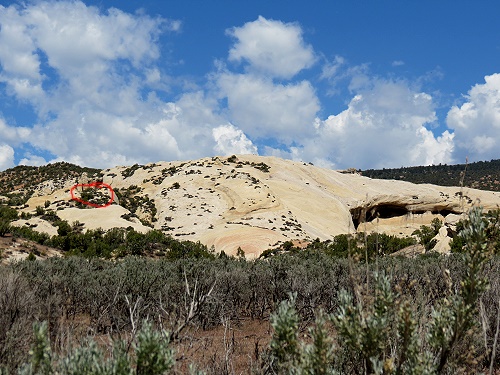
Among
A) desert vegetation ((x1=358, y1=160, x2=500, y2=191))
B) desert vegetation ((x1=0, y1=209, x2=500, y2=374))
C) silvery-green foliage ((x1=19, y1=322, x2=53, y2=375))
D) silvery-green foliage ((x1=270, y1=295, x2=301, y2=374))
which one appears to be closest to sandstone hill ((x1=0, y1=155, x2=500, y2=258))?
desert vegetation ((x1=0, y1=209, x2=500, y2=374))

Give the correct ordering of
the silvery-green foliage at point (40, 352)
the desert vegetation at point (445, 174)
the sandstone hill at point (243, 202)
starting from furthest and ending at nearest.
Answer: the desert vegetation at point (445, 174), the sandstone hill at point (243, 202), the silvery-green foliage at point (40, 352)

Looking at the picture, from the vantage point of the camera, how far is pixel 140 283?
1137cm

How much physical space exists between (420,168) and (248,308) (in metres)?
138

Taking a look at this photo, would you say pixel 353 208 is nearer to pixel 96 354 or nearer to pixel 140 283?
pixel 140 283

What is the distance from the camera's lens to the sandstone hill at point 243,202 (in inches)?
1280

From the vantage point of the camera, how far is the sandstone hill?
107ft

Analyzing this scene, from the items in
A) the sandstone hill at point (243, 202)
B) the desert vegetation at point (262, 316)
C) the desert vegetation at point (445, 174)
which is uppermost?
the desert vegetation at point (445, 174)

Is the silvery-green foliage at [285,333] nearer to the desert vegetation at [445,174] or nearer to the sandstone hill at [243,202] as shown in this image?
the sandstone hill at [243,202]

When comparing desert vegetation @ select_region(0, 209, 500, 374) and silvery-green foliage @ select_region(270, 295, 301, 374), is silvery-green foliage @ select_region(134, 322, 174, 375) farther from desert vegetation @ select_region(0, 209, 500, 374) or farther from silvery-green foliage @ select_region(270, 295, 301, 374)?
silvery-green foliage @ select_region(270, 295, 301, 374)

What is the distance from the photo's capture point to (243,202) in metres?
38.3

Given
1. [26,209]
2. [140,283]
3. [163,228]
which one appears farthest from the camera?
[26,209]

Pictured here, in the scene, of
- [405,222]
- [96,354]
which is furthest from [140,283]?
[405,222]

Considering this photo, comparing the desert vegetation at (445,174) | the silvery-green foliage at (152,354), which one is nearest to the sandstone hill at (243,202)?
the silvery-green foliage at (152,354)

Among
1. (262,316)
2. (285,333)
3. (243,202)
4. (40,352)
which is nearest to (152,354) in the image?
(40,352)
